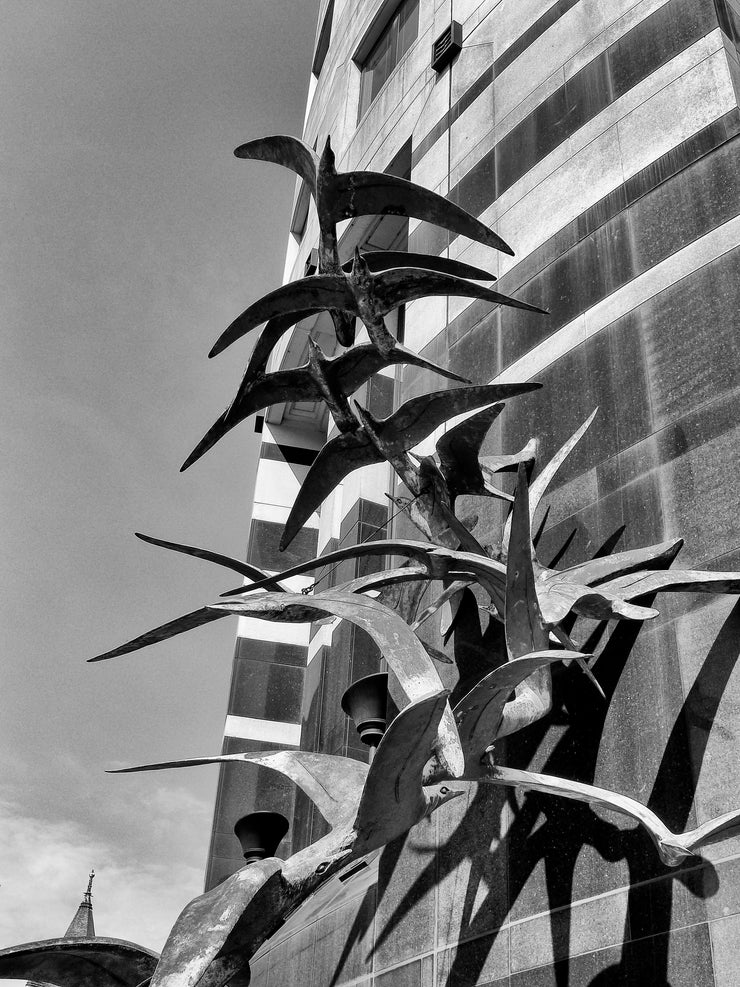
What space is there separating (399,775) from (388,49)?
49.7 feet

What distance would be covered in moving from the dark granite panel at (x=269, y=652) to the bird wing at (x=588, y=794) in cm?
1207

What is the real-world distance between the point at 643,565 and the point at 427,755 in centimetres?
257

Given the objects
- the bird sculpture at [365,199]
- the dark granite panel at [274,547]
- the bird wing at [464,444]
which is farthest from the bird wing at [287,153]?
the dark granite panel at [274,547]

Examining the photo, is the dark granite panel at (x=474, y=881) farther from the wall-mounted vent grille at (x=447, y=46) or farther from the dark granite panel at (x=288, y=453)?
the dark granite panel at (x=288, y=453)

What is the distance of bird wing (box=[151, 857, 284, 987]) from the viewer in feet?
17.1

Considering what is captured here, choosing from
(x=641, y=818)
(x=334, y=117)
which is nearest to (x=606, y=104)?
(x=641, y=818)

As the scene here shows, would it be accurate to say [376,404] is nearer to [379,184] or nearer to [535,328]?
Result: [535,328]

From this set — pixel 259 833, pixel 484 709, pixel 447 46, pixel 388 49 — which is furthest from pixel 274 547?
pixel 484 709

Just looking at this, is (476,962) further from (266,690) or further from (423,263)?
(266,690)

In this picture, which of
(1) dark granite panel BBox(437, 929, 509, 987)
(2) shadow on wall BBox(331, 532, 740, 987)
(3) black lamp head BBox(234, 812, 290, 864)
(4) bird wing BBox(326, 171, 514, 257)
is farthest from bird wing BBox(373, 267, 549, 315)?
(3) black lamp head BBox(234, 812, 290, 864)

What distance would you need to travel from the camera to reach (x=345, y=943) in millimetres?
9750

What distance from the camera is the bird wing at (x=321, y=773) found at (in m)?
6.83

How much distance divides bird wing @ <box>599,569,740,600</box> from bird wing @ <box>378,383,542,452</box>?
5.28 ft

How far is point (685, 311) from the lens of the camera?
871cm
